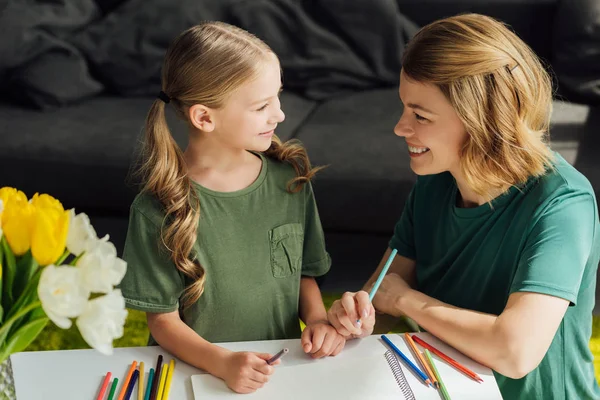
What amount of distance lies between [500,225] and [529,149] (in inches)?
5.7

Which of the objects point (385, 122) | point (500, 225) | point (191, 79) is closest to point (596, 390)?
point (500, 225)

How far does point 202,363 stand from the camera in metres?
1.20

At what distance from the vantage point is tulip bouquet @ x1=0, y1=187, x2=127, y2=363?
0.83m

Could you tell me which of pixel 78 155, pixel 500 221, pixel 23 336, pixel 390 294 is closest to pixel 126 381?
pixel 23 336

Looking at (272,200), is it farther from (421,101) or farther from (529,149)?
(529,149)

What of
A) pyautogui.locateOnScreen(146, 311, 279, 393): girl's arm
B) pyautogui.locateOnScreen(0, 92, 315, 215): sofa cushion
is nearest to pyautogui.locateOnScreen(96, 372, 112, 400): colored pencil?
pyautogui.locateOnScreen(146, 311, 279, 393): girl's arm

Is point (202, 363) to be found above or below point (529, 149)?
below

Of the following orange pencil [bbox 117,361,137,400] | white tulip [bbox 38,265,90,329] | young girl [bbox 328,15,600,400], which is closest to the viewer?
white tulip [bbox 38,265,90,329]

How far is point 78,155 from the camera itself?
8.34 ft

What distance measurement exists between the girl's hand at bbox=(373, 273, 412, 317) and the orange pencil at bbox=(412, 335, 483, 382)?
93mm

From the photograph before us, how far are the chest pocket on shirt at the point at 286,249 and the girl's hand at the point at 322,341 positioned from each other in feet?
0.79

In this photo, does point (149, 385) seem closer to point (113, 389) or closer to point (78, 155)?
point (113, 389)

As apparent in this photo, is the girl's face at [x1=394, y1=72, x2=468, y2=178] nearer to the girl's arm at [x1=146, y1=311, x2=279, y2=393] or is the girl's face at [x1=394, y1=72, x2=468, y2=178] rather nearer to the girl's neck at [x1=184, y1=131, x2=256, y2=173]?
the girl's neck at [x1=184, y1=131, x2=256, y2=173]

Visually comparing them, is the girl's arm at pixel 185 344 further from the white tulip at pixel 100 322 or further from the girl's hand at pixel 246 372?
the white tulip at pixel 100 322
